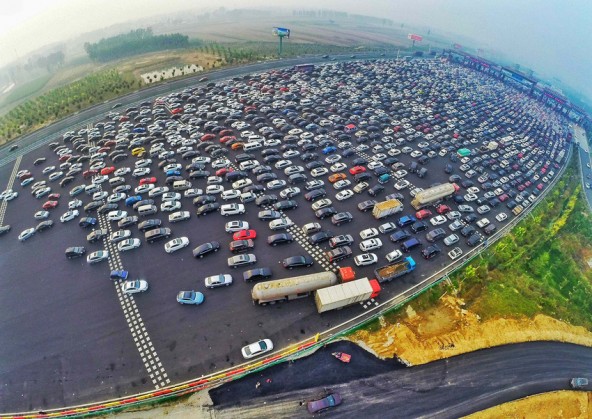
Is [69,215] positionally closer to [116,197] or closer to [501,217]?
[116,197]

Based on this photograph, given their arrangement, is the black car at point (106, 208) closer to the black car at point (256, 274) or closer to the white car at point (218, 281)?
the white car at point (218, 281)

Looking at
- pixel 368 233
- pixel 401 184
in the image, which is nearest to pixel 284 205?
pixel 368 233

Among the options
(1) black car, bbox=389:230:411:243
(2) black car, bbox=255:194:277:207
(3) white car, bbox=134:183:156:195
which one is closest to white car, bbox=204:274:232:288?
(2) black car, bbox=255:194:277:207

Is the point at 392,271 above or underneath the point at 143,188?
underneath

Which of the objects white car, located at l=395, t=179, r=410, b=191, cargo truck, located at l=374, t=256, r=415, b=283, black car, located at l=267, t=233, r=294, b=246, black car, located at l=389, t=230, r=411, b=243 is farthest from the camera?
white car, located at l=395, t=179, r=410, b=191

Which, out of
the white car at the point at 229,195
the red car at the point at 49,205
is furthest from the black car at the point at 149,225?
the red car at the point at 49,205

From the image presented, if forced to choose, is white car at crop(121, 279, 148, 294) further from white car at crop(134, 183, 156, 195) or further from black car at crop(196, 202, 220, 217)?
white car at crop(134, 183, 156, 195)
